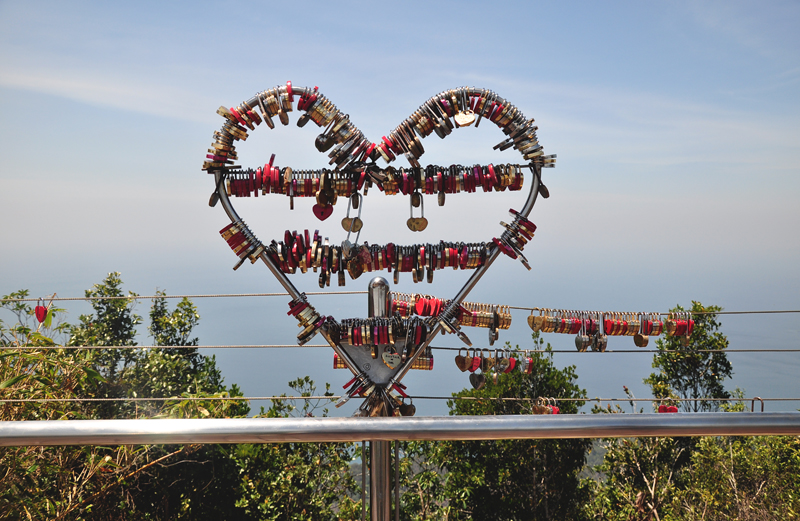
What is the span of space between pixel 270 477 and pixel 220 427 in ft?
9.82

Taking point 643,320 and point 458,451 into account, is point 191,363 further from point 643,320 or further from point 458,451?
point 643,320

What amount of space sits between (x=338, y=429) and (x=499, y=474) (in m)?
3.68

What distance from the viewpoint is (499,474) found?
408 centimetres

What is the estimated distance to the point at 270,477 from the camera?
3469 mm

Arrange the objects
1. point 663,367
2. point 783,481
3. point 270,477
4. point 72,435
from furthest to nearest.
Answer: point 663,367, point 783,481, point 270,477, point 72,435

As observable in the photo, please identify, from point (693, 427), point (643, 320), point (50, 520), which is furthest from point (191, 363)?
point (693, 427)

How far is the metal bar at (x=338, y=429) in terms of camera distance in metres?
0.77

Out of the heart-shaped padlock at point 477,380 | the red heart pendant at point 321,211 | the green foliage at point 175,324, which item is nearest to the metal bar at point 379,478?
the red heart pendant at point 321,211

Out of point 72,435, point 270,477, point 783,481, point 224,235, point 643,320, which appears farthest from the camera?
point 783,481

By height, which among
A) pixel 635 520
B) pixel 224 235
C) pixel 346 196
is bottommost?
pixel 635 520

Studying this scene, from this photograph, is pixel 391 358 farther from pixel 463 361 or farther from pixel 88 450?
pixel 88 450

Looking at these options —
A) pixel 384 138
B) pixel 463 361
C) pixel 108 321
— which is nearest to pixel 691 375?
pixel 463 361

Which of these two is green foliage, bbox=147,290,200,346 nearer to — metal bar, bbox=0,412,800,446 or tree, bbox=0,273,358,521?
tree, bbox=0,273,358,521

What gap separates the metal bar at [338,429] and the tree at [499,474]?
128 inches
